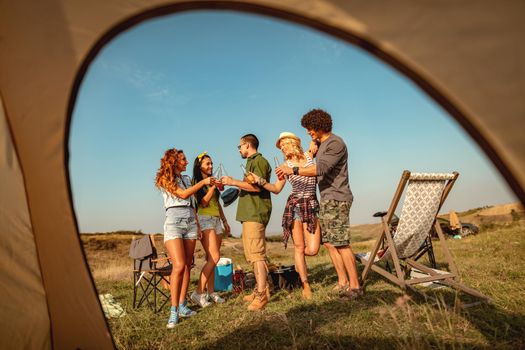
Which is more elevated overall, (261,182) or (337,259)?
(261,182)

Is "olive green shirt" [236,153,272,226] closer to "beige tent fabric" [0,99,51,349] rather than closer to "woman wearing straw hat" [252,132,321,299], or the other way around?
"woman wearing straw hat" [252,132,321,299]

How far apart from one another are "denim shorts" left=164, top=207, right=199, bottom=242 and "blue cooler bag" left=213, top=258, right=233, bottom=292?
5.16 feet

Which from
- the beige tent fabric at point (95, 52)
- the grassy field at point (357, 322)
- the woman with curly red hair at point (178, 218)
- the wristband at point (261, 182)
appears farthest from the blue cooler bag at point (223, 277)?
the beige tent fabric at point (95, 52)

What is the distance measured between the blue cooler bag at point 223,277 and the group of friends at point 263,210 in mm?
916

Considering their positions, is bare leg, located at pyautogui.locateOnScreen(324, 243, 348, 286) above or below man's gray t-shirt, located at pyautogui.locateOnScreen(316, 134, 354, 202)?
below

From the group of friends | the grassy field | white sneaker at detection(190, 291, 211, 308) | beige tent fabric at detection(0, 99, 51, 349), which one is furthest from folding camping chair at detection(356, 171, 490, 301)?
beige tent fabric at detection(0, 99, 51, 349)

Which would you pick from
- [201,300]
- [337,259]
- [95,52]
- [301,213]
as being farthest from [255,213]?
[95,52]

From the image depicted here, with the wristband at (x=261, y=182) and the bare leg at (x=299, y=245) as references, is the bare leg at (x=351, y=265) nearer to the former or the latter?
the bare leg at (x=299, y=245)

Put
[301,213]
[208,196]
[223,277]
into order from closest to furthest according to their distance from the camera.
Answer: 1. [301,213]
2. [208,196]
3. [223,277]

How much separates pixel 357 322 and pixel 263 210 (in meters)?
1.45

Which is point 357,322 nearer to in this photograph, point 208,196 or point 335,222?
point 335,222

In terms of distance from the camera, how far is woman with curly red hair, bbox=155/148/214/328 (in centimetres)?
323

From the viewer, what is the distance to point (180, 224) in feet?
10.9

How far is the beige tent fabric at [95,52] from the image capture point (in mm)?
993
